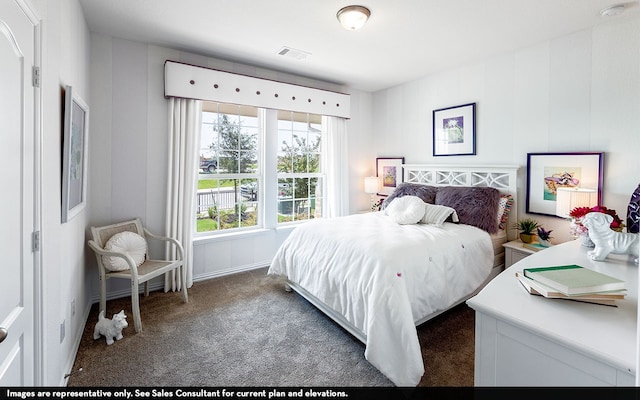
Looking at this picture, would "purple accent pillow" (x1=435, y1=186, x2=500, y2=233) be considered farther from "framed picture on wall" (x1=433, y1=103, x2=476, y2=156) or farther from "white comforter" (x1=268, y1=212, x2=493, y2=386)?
"framed picture on wall" (x1=433, y1=103, x2=476, y2=156)

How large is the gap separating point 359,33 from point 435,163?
2055mm

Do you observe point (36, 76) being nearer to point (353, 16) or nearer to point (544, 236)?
point (353, 16)

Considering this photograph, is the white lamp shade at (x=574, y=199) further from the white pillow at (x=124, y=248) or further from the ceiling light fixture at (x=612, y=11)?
the white pillow at (x=124, y=248)

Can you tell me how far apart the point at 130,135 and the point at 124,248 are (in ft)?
3.86

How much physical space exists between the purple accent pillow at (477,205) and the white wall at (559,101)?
45 centimetres

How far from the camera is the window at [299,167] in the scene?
415 centimetres

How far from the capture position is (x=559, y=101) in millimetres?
2891

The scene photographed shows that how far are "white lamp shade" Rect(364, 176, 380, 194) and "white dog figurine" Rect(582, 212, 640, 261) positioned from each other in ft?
10.2

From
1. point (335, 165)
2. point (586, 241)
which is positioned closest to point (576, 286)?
point (586, 241)

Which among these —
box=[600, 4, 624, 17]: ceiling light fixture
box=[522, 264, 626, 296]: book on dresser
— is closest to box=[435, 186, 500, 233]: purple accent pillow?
box=[600, 4, 624, 17]: ceiling light fixture

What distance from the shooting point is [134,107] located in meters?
3.03

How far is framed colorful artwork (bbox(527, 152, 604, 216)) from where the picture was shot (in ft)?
8.75

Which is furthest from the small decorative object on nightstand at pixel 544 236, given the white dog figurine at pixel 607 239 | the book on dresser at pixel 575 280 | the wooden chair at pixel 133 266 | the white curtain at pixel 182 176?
the white curtain at pixel 182 176

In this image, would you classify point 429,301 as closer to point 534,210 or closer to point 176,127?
point 534,210
